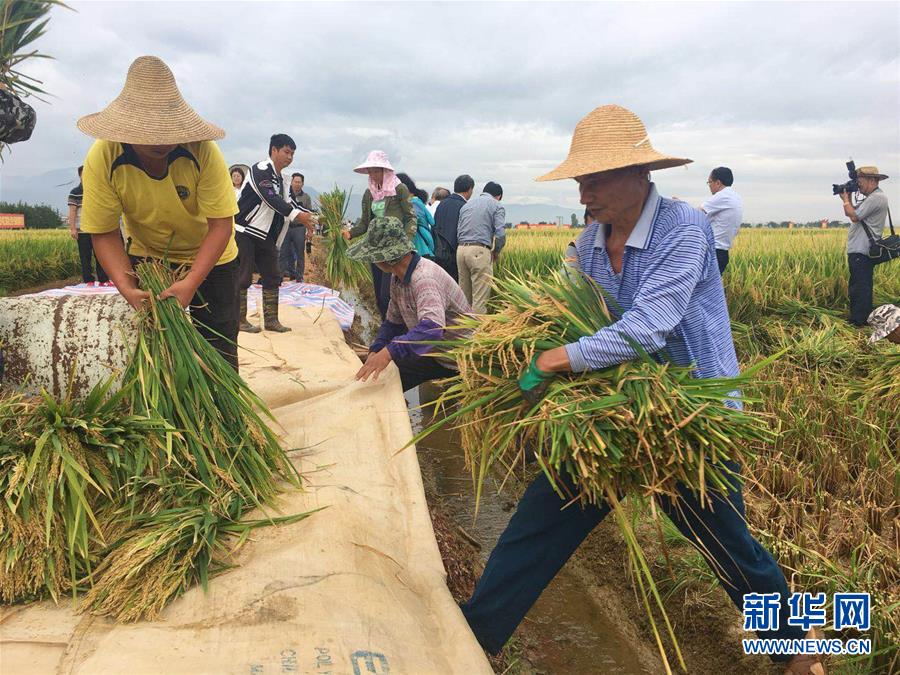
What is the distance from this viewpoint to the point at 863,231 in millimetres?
5328

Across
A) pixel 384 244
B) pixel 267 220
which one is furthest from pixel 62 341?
pixel 267 220

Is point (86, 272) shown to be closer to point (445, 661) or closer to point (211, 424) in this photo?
point (211, 424)

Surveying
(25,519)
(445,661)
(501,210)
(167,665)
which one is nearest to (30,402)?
(25,519)

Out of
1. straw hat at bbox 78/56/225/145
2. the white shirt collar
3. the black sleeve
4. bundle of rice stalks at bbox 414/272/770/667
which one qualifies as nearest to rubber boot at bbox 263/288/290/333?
the black sleeve

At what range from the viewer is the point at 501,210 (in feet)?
20.4

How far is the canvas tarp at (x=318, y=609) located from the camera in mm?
1354

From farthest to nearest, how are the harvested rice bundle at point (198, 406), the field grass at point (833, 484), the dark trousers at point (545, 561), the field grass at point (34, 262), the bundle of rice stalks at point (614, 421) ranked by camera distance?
the field grass at point (34, 262), the field grass at point (833, 484), the harvested rice bundle at point (198, 406), the dark trousers at point (545, 561), the bundle of rice stalks at point (614, 421)

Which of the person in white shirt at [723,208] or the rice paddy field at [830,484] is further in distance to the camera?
the person in white shirt at [723,208]

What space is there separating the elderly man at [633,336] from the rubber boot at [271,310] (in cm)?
354

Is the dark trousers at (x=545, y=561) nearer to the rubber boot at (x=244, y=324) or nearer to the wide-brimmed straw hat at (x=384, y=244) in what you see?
the wide-brimmed straw hat at (x=384, y=244)

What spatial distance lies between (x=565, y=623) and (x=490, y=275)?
1422 millimetres

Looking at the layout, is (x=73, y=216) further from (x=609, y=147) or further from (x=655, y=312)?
(x=655, y=312)

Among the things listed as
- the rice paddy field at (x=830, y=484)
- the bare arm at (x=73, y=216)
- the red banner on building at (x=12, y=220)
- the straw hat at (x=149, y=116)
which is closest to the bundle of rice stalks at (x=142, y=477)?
the straw hat at (x=149, y=116)

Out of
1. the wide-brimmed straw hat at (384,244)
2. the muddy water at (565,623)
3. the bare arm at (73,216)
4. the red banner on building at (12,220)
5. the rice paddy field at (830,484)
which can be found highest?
the red banner on building at (12,220)
